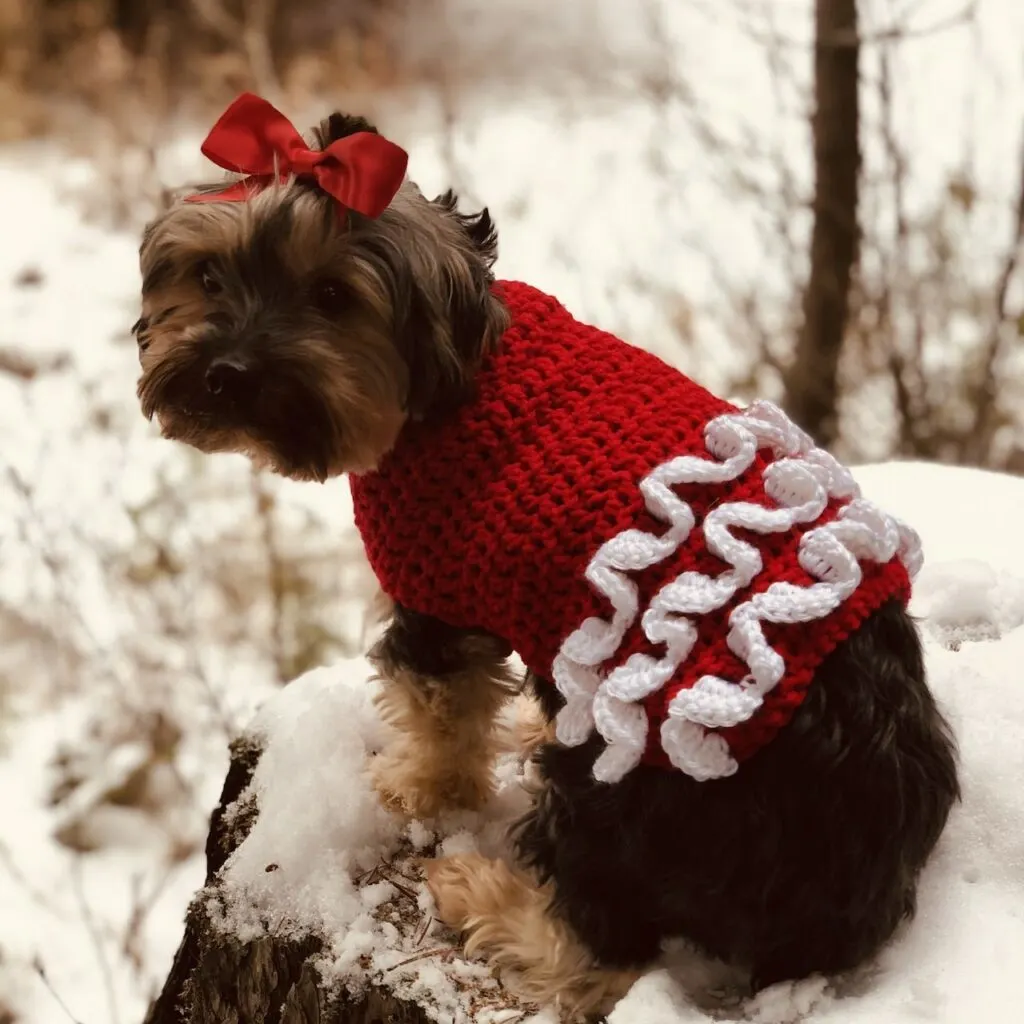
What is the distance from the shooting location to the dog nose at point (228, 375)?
1.56 metres

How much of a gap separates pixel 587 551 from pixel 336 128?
0.75 metres

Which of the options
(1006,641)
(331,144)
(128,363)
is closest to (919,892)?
(1006,641)

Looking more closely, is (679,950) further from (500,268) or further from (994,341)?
(500,268)

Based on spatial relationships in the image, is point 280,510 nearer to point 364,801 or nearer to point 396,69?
point 396,69

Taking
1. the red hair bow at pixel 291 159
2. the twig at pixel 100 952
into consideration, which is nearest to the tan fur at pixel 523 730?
the red hair bow at pixel 291 159

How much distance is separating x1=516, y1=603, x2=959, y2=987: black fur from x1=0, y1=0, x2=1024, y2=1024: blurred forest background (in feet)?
8.42

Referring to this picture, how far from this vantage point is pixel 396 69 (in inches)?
186

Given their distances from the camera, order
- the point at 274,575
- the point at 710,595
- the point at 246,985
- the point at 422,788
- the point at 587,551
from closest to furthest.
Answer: the point at 710,595 → the point at 587,551 → the point at 246,985 → the point at 422,788 → the point at 274,575

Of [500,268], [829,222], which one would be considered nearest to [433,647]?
[829,222]

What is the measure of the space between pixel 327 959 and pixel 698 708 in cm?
82

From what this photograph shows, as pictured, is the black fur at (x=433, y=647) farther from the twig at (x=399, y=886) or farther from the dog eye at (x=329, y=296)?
the dog eye at (x=329, y=296)

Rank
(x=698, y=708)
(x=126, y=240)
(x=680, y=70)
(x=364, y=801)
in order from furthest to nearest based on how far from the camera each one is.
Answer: (x=126, y=240) < (x=680, y=70) < (x=364, y=801) < (x=698, y=708)

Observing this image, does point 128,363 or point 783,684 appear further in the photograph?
point 128,363

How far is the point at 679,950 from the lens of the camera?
5.48 ft
